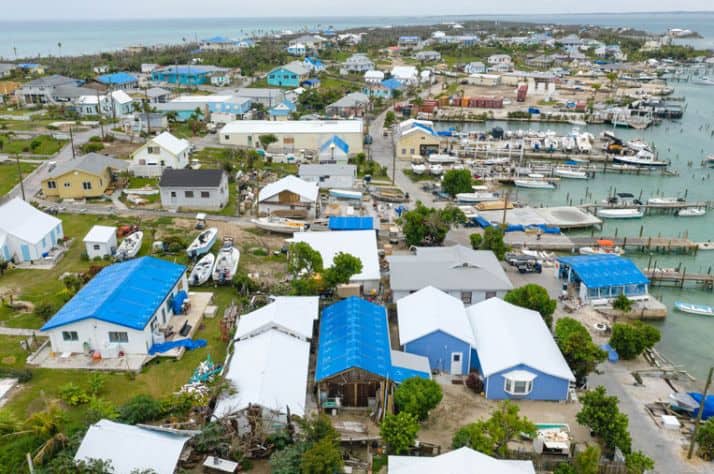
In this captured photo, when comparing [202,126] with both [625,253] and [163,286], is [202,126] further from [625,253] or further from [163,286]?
[625,253]

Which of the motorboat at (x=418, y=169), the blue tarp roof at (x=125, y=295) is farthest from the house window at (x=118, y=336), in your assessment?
the motorboat at (x=418, y=169)

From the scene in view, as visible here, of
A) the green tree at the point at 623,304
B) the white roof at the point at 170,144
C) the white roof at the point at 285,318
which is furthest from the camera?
the white roof at the point at 170,144

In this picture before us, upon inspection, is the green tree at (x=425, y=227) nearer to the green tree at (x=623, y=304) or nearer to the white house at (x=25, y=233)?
the green tree at (x=623, y=304)

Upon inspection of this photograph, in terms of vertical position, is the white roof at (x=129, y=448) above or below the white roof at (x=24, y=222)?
below

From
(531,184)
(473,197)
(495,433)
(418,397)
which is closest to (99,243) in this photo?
(418,397)

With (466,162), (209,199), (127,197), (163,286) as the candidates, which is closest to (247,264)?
(163,286)

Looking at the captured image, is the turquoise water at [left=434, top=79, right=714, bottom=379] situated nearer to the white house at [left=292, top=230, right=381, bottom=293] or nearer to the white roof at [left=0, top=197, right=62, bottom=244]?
the white house at [left=292, top=230, right=381, bottom=293]
